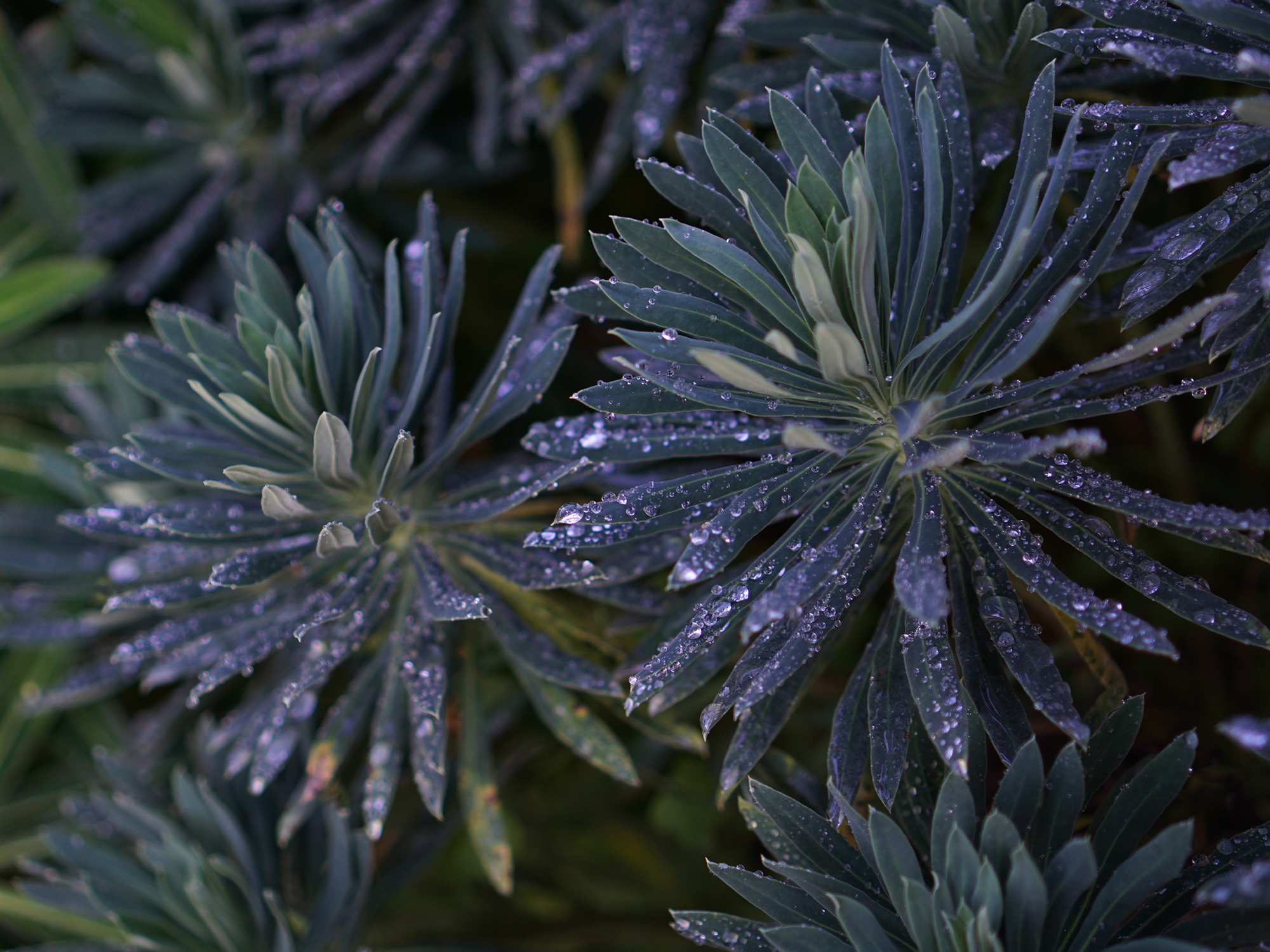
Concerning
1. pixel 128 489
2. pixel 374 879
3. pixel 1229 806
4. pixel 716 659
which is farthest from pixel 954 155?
pixel 128 489

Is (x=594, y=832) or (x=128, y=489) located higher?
(x=128, y=489)

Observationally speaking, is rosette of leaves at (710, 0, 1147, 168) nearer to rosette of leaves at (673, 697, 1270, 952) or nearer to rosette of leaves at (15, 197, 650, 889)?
rosette of leaves at (15, 197, 650, 889)

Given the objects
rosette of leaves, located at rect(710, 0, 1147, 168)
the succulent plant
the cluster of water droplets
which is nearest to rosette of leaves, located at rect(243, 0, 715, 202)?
the succulent plant

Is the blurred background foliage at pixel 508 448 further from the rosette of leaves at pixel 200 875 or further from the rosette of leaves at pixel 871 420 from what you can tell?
the rosette of leaves at pixel 871 420

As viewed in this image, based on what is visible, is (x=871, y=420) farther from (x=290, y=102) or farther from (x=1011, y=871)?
(x=290, y=102)

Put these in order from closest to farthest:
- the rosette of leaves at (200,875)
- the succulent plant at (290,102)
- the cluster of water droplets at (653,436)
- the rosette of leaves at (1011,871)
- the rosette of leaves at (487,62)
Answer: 1. the rosette of leaves at (1011,871)
2. the cluster of water droplets at (653,436)
3. the rosette of leaves at (200,875)
4. the rosette of leaves at (487,62)
5. the succulent plant at (290,102)

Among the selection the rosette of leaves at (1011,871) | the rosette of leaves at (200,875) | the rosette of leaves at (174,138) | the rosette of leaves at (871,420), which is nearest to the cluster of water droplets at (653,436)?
the rosette of leaves at (871,420)

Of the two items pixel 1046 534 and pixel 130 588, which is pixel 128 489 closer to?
pixel 130 588
